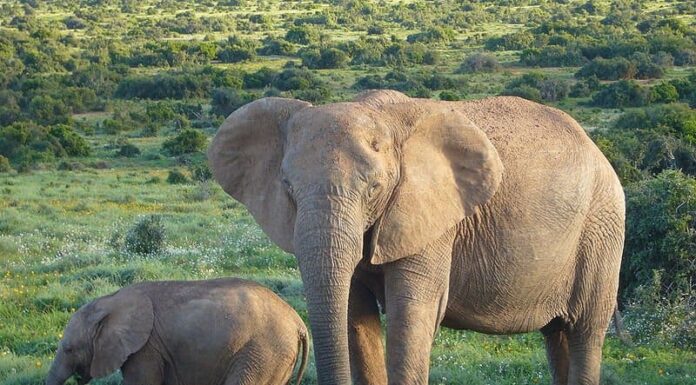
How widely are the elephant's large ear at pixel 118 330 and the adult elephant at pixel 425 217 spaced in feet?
5.68

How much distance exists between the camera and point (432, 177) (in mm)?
5176

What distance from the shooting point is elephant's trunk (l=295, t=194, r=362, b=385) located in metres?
4.58

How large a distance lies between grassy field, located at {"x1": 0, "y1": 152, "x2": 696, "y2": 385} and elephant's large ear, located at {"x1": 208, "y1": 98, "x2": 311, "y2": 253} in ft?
10.5

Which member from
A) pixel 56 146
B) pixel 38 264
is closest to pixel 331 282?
pixel 38 264

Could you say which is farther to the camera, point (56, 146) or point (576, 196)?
point (56, 146)

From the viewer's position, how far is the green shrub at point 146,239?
1527 centimetres

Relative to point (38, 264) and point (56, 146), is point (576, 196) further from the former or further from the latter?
point (56, 146)

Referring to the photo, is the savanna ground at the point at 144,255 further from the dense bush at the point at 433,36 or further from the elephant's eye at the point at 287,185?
the dense bush at the point at 433,36

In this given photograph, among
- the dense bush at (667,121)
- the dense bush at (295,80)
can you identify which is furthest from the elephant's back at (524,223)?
the dense bush at (295,80)

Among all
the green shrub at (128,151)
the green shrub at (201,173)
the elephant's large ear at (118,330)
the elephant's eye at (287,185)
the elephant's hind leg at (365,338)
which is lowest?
the green shrub at (128,151)

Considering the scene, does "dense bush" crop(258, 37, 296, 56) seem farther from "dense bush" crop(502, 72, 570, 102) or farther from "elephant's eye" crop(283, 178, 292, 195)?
"elephant's eye" crop(283, 178, 292, 195)

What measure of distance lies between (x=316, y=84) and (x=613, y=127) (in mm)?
17897

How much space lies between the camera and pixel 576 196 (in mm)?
6141

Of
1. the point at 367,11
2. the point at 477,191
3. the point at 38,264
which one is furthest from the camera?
the point at 367,11
